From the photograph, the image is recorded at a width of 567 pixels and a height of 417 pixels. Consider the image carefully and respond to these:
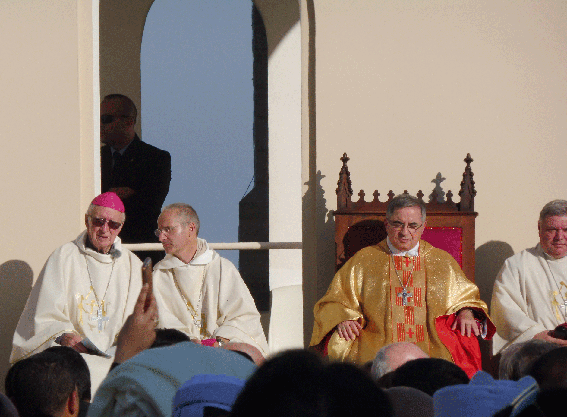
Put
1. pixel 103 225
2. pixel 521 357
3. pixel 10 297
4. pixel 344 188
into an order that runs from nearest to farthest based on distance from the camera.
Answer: pixel 521 357 → pixel 103 225 → pixel 344 188 → pixel 10 297

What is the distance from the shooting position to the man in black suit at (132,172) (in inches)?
328

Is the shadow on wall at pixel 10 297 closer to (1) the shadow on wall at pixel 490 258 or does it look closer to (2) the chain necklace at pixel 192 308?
(2) the chain necklace at pixel 192 308

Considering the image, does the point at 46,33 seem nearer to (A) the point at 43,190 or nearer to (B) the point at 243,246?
(A) the point at 43,190

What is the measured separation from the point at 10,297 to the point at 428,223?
11.5 ft

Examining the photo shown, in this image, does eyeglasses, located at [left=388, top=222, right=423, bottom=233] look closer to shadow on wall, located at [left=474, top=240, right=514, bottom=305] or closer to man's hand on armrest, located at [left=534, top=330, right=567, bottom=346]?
shadow on wall, located at [left=474, top=240, right=514, bottom=305]

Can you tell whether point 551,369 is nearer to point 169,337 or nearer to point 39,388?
point 169,337

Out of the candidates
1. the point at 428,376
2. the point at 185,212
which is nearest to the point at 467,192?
the point at 185,212

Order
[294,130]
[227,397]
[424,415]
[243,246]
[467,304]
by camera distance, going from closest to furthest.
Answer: [227,397] < [424,415] < [467,304] < [243,246] < [294,130]

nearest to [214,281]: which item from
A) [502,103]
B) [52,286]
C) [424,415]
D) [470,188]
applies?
[52,286]

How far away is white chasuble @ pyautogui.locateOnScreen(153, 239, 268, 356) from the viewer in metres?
5.73

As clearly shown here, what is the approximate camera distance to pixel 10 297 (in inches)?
243

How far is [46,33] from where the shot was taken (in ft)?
20.6

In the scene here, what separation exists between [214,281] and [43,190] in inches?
66.1

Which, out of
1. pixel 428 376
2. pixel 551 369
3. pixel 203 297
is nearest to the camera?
pixel 428 376
